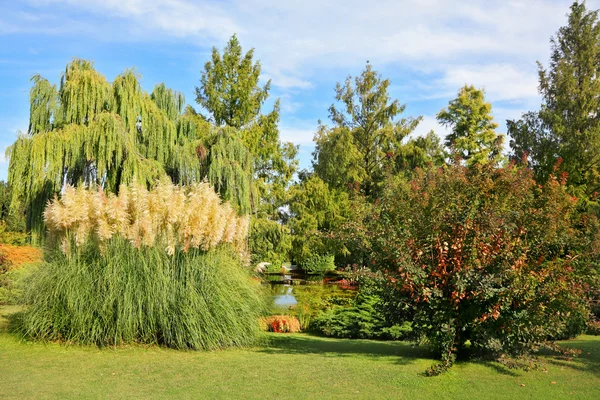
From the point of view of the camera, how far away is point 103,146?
14352 mm

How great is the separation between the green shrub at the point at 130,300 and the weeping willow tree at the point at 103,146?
13.5 ft

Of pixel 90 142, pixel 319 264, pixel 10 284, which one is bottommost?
pixel 10 284

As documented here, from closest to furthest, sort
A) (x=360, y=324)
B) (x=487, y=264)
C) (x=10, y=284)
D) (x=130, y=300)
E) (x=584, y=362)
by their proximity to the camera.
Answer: (x=487, y=264)
(x=584, y=362)
(x=130, y=300)
(x=360, y=324)
(x=10, y=284)

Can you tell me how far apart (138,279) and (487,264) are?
5.12 meters

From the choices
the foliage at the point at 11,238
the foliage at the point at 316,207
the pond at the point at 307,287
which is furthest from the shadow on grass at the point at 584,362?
the foliage at the point at 316,207

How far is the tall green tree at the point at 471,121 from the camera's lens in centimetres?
3138

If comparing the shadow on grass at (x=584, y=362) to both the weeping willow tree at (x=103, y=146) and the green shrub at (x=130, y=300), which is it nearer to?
the green shrub at (x=130, y=300)

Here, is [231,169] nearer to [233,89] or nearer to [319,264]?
[233,89]

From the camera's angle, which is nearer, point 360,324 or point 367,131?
point 360,324

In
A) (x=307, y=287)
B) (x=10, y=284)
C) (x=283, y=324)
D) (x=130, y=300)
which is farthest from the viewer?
(x=307, y=287)

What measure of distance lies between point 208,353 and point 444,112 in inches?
1082

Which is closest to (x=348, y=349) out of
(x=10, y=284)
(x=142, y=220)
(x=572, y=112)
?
(x=142, y=220)

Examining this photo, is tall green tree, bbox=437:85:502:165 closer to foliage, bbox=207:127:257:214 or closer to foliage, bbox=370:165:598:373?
foliage, bbox=207:127:257:214

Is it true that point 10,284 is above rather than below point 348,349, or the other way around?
above
